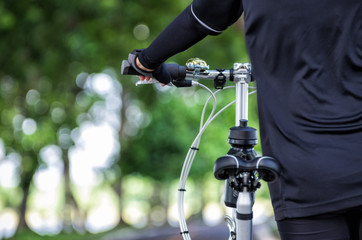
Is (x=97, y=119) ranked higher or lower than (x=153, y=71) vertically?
higher

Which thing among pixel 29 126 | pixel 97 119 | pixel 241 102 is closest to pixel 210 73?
pixel 241 102

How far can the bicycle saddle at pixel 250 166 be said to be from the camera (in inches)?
47.9

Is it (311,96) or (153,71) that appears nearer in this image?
(311,96)

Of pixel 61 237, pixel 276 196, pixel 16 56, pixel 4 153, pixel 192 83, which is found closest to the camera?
pixel 276 196

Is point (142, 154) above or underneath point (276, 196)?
above

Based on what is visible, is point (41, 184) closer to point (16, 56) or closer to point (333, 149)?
point (16, 56)

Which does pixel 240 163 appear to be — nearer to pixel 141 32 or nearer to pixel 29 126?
pixel 141 32

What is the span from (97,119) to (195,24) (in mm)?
17292

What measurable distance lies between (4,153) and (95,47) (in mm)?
5414

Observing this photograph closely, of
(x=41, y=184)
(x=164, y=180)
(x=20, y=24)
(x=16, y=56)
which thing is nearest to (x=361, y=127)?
(x=20, y=24)

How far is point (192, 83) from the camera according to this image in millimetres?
2020

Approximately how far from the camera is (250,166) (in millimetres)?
1255

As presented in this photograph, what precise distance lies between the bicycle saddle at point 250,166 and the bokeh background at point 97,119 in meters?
7.70

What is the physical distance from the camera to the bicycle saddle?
4.00 ft
